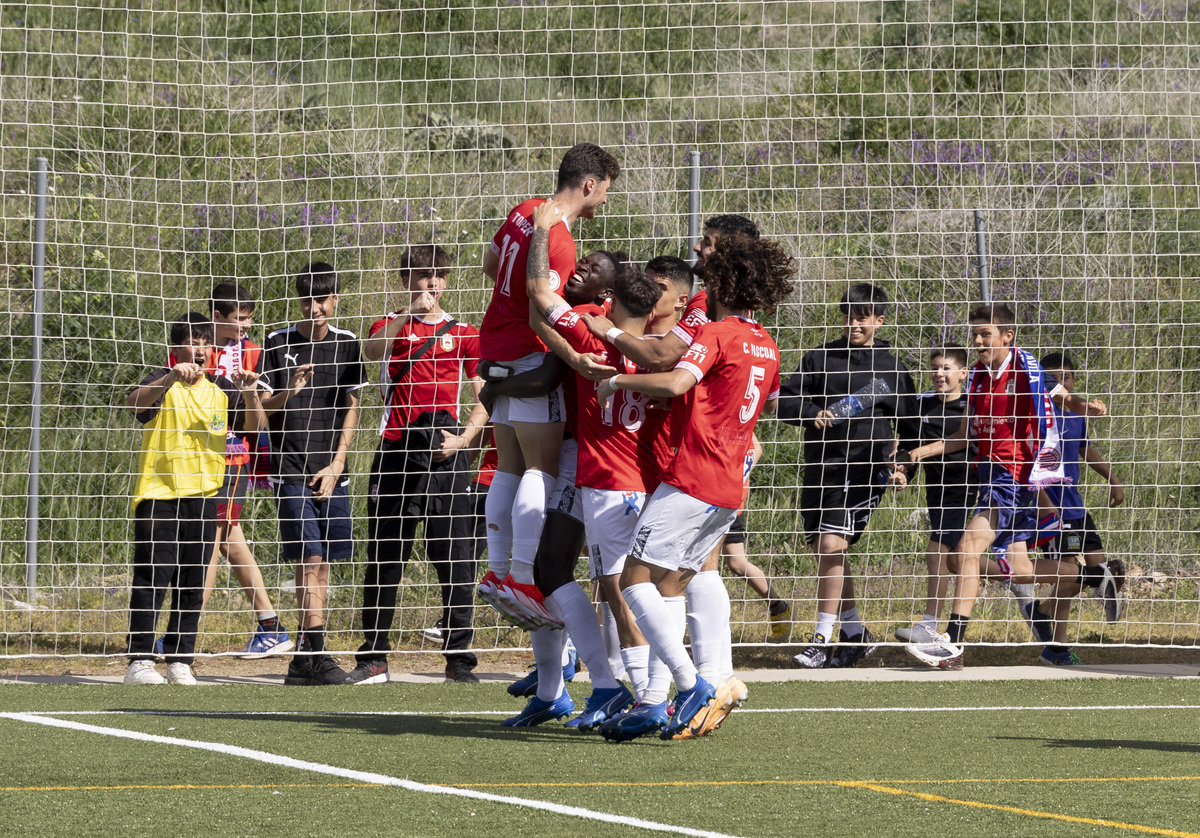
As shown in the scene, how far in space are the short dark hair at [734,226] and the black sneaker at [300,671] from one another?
3.36m

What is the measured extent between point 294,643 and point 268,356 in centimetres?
190

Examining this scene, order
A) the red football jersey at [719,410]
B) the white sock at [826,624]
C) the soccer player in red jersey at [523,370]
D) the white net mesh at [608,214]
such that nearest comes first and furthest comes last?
the red football jersey at [719,410] → the soccer player in red jersey at [523,370] → the white sock at [826,624] → the white net mesh at [608,214]

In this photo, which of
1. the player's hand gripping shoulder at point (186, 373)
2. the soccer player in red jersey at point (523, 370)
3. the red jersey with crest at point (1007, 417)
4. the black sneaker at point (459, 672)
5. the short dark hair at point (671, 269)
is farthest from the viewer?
the red jersey with crest at point (1007, 417)

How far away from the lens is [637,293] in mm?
5688

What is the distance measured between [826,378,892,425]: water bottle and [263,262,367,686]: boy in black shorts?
9.58ft

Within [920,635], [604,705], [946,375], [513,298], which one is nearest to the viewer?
[604,705]

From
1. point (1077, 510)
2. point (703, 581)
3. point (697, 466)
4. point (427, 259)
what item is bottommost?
point (703, 581)

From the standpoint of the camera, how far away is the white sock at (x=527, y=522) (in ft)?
18.8

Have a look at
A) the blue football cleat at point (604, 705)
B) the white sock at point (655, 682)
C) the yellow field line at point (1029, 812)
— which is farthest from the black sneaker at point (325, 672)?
the yellow field line at point (1029, 812)

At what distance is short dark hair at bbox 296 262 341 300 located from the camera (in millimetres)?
8219

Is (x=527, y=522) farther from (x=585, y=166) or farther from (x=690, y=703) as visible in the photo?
(x=585, y=166)

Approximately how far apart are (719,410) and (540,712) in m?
1.50

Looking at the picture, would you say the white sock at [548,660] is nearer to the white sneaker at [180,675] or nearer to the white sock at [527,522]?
the white sock at [527,522]

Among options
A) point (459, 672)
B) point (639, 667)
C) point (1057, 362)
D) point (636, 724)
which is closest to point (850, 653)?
point (1057, 362)
